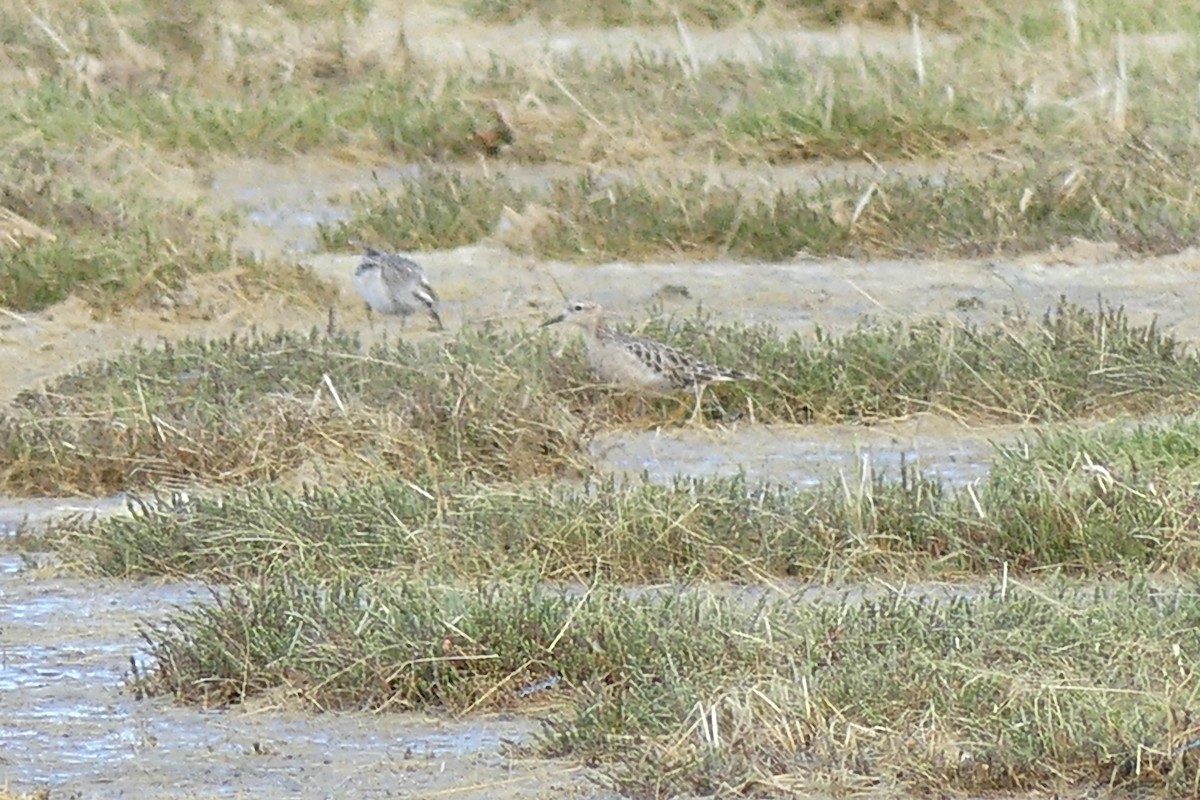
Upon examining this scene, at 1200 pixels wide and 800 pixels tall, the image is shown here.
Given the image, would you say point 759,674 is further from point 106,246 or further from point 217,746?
point 106,246

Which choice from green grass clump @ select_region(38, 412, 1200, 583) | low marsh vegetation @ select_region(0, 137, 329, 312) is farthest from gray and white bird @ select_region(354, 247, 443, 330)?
green grass clump @ select_region(38, 412, 1200, 583)

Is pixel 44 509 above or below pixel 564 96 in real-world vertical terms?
above

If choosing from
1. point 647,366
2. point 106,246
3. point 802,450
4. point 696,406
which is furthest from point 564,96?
point 802,450

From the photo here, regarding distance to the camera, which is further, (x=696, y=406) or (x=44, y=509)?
(x=696, y=406)

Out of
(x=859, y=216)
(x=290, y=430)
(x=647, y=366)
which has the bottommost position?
(x=859, y=216)

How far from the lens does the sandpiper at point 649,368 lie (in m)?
9.35

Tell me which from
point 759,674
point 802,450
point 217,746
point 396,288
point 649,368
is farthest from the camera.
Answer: point 396,288

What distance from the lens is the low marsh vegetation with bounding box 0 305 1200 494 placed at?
8305mm

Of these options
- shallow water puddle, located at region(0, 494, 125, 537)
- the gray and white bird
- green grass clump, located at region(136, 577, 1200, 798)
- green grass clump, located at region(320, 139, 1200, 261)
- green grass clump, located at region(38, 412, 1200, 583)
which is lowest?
green grass clump, located at region(320, 139, 1200, 261)

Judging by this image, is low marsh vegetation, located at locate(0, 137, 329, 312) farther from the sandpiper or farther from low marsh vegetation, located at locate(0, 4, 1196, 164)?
the sandpiper

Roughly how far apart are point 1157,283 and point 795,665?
18.8 ft

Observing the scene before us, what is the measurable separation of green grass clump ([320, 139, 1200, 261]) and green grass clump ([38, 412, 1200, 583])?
4469 mm

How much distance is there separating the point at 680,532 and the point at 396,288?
12.5 ft

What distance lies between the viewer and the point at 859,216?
12.0 m
